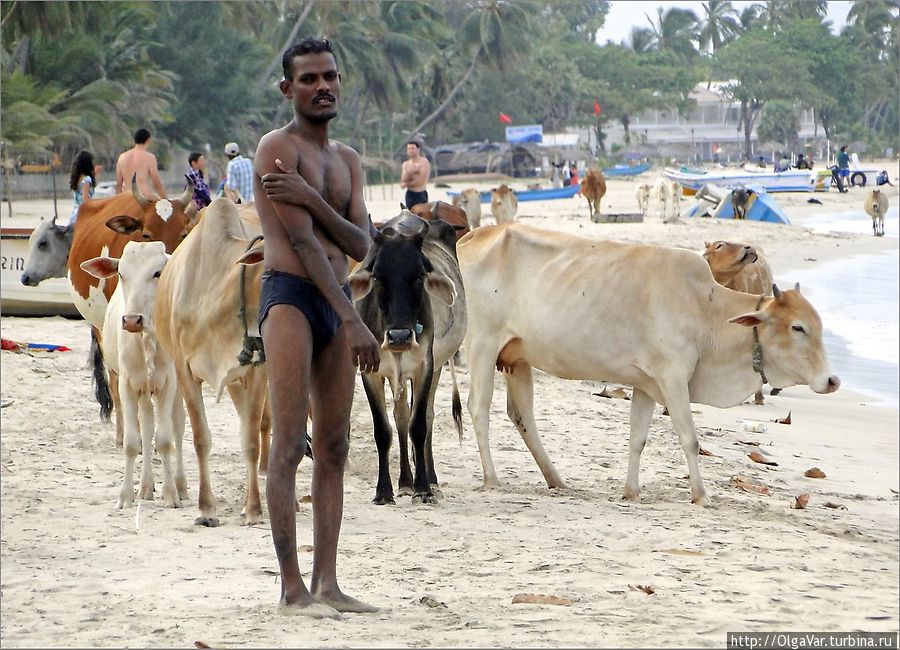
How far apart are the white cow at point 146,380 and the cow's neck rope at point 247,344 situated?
81 cm

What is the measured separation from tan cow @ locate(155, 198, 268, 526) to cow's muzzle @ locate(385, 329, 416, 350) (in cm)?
65

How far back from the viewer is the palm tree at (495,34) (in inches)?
2808

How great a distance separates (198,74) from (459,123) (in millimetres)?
28666

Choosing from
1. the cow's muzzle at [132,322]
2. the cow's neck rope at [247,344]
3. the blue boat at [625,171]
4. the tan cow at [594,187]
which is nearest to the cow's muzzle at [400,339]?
the cow's neck rope at [247,344]

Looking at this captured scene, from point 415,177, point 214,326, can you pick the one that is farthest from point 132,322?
point 415,177

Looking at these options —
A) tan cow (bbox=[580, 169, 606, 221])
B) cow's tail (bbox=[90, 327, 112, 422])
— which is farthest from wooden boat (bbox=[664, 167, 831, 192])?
cow's tail (bbox=[90, 327, 112, 422])

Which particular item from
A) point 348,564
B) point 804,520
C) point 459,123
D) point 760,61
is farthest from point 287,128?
point 760,61

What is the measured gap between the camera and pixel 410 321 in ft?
23.1

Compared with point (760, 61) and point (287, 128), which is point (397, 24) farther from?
point (287, 128)

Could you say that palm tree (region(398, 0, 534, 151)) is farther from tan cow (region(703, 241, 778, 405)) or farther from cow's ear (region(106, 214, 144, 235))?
cow's ear (region(106, 214, 144, 235))

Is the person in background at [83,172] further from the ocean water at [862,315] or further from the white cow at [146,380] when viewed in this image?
the ocean water at [862,315]

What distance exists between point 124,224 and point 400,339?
2729 mm

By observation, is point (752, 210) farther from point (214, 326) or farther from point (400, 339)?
point (214, 326)

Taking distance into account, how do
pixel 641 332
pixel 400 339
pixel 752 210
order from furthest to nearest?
pixel 752 210 → pixel 641 332 → pixel 400 339
